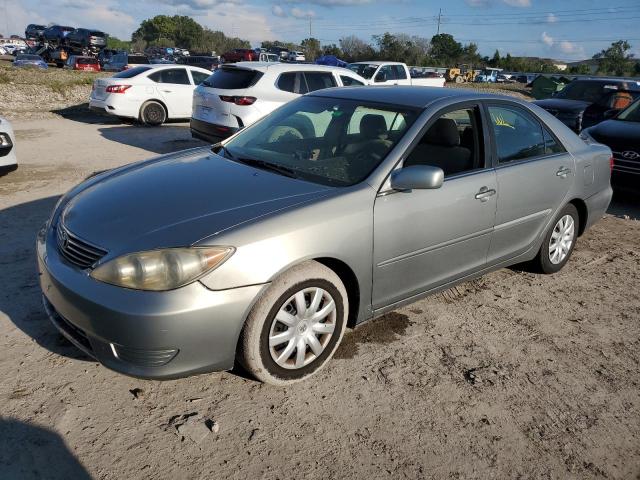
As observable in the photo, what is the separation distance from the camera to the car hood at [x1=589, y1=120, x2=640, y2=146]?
273 inches

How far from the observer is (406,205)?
125 inches

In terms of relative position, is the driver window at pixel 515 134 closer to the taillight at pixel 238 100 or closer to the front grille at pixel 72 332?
the front grille at pixel 72 332

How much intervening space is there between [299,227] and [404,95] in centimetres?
163

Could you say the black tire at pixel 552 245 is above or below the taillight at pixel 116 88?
below

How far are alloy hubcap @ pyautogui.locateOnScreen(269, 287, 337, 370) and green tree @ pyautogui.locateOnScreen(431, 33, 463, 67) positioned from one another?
76.7m

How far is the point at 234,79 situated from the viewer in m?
8.78

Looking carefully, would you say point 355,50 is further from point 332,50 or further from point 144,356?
point 144,356

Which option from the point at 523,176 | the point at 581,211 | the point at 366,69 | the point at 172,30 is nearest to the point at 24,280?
the point at 523,176

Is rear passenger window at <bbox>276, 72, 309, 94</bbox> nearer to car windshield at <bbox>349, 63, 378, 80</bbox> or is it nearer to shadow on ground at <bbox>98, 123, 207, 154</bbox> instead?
shadow on ground at <bbox>98, 123, 207, 154</bbox>

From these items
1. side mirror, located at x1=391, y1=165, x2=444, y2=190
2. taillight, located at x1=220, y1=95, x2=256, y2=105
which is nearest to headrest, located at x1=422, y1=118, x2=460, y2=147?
side mirror, located at x1=391, y1=165, x2=444, y2=190

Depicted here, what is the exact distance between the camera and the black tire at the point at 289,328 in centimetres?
264

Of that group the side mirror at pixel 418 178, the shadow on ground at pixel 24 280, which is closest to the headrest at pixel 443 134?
the side mirror at pixel 418 178

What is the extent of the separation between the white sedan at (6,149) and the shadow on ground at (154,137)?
121 inches

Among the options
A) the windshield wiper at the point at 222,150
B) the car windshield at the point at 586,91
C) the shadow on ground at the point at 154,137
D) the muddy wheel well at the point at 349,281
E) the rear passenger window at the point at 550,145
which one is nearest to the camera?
the muddy wheel well at the point at 349,281
